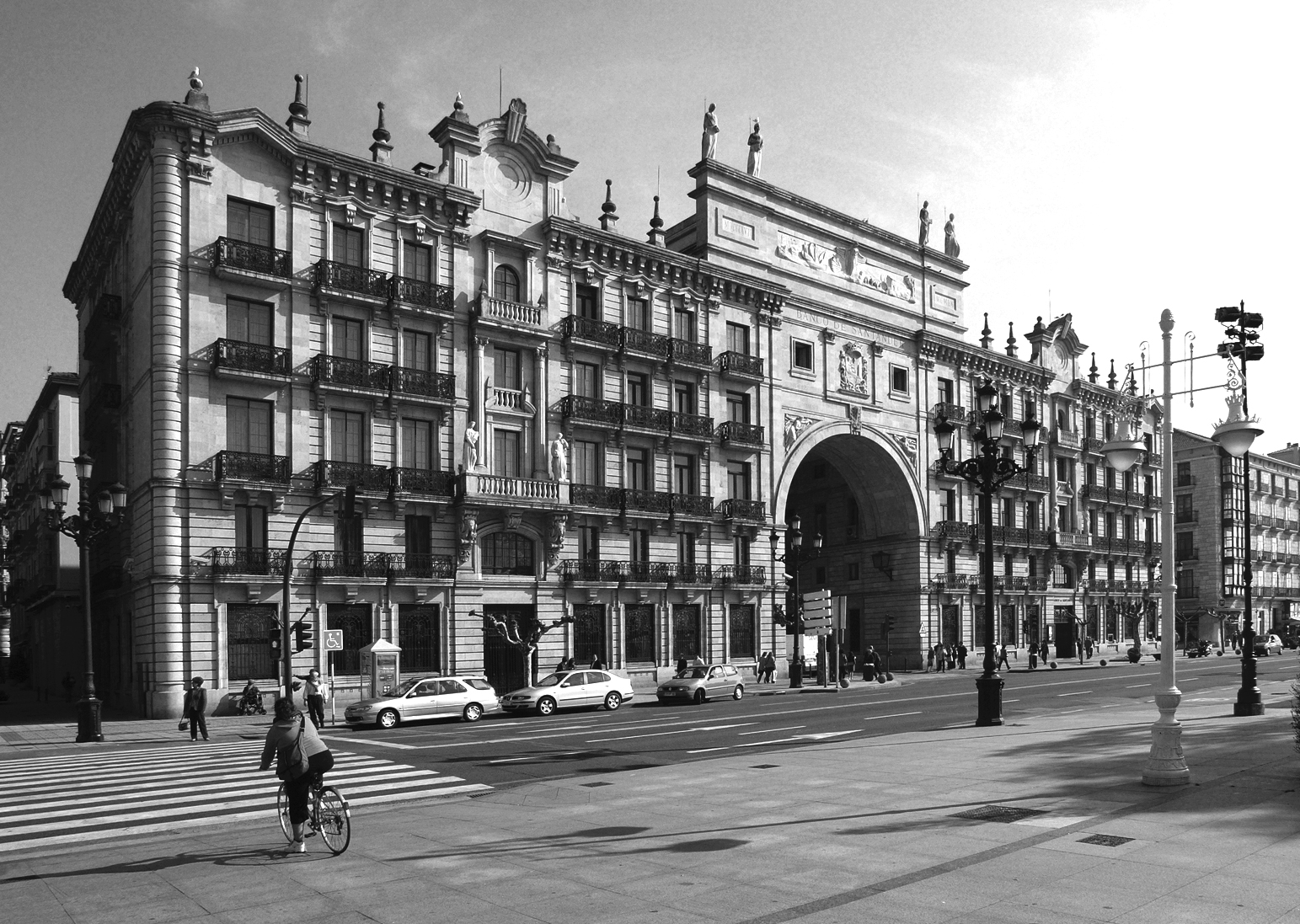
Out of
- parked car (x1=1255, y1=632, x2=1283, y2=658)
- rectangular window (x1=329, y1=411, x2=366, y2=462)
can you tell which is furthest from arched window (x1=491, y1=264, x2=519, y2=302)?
parked car (x1=1255, y1=632, x2=1283, y2=658)

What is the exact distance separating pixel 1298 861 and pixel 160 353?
34210 mm

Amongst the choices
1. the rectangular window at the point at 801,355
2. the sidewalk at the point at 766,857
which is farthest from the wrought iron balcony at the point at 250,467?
the rectangular window at the point at 801,355

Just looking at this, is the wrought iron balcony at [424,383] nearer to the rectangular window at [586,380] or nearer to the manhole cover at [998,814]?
the rectangular window at [586,380]

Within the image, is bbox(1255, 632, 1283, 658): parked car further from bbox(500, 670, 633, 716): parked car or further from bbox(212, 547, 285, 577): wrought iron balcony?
bbox(212, 547, 285, 577): wrought iron balcony

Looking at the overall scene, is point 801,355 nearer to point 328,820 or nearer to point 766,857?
point 766,857

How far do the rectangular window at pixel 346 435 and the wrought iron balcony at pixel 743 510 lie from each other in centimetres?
1768

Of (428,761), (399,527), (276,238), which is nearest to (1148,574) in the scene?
(399,527)

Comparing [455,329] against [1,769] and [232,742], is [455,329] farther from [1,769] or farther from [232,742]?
[1,769]

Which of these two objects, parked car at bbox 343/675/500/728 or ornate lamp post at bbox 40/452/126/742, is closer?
ornate lamp post at bbox 40/452/126/742

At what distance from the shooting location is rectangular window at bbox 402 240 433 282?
4200 centimetres

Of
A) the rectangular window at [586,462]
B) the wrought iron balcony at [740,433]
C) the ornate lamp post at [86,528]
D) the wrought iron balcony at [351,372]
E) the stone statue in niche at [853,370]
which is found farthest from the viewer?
the stone statue in niche at [853,370]

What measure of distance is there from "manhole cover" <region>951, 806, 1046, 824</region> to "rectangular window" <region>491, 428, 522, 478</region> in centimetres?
3167

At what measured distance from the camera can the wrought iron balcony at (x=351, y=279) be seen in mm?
39000

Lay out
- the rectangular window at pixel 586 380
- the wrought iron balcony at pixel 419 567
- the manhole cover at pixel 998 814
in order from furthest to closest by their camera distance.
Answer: the rectangular window at pixel 586 380 → the wrought iron balcony at pixel 419 567 → the manhole cover at pixel 998 814
